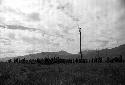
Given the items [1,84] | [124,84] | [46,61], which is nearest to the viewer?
[1,84]

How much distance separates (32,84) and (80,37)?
58.5 m

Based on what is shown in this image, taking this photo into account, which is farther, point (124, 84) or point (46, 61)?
point (46, 61)

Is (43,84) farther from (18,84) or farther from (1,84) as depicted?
(1,84)

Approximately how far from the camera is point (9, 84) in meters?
8.76

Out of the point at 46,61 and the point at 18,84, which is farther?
the point at 46,61

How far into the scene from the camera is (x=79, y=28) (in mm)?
69312

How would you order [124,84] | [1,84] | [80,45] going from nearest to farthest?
1. [1,84]
2. [124,84]
3. [80,45]

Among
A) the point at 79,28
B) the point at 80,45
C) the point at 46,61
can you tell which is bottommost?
the point at 46,61

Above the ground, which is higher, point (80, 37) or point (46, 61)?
point (80, 37)

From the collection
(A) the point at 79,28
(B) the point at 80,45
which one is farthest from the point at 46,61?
(A) the point at 79,28

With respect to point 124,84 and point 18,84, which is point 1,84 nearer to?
point 18,84

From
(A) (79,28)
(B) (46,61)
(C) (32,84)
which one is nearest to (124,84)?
(C) (32,84)

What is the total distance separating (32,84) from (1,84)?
5.51 ft

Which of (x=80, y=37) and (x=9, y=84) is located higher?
(x=80, y=37)
